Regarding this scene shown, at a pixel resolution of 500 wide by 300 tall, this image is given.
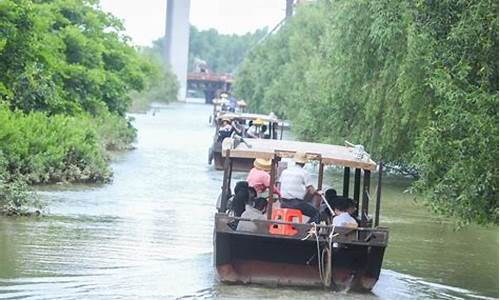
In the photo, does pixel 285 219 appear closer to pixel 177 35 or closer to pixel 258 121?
pixel 258 121

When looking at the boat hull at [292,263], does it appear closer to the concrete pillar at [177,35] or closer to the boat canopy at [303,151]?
the boat canopy at [303,151]

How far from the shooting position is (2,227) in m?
20.4

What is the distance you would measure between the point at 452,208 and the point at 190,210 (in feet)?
41.0

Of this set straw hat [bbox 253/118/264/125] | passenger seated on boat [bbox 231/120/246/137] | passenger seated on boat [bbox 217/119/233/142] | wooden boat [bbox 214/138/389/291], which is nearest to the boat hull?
wooden boat [bbox 214/138/389/291]

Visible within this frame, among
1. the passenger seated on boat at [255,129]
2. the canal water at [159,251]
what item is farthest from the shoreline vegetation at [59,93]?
the passenger seated on boat at [255,129]

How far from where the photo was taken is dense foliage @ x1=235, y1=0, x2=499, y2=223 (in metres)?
13.4

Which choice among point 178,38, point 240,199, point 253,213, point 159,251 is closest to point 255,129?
point 159,251

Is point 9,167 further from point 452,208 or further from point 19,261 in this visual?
point 452,208

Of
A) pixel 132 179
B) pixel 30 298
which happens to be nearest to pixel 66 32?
pixel 132 179

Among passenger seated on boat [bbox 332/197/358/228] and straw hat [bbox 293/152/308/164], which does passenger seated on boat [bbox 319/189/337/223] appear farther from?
straw hat [bbox 293/152/308/164]

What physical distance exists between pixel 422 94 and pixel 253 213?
791 centimetres

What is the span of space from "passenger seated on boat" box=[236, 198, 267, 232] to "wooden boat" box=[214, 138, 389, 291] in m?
0.17

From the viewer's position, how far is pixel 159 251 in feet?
61.5

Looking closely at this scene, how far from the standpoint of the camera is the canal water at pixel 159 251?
49.2 feet
